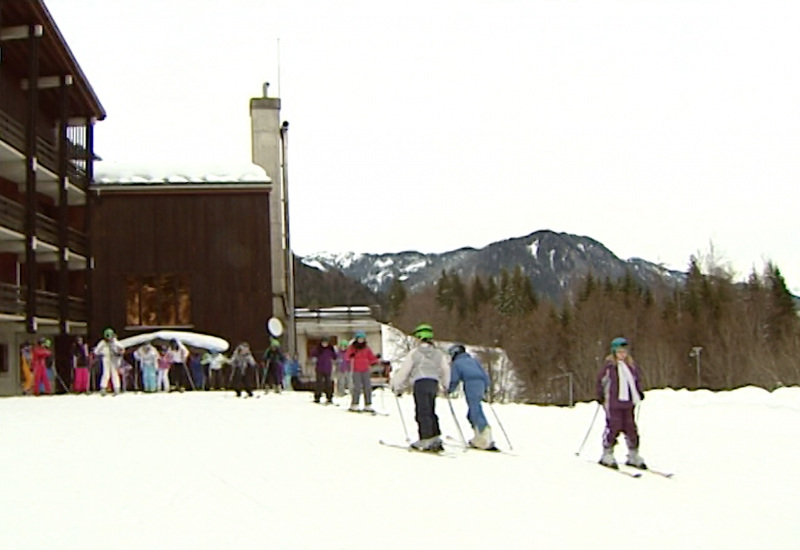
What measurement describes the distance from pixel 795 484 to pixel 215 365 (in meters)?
22.6

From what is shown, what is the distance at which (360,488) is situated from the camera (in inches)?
426

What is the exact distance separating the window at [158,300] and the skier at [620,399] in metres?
29.0

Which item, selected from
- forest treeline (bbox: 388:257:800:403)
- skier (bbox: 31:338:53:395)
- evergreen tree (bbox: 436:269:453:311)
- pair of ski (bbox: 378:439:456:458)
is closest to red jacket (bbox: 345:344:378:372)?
pair of ski (bbox: 378:439:456:458)

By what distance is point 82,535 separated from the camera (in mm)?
8188

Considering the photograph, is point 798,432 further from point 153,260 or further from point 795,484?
point 153,260

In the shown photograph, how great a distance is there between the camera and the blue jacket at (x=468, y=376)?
A: 14180mm

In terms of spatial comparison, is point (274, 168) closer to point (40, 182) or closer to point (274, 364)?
point (40, 182)

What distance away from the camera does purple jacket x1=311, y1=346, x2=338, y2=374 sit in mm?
22125

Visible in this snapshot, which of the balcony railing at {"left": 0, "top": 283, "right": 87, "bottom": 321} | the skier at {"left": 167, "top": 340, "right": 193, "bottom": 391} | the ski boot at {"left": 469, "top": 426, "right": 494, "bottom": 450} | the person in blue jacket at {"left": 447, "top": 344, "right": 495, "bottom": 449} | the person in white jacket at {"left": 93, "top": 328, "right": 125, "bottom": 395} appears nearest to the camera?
the person in blue jacket at {"left": 447, "top": 344, "right": 495, "bottom": 449}

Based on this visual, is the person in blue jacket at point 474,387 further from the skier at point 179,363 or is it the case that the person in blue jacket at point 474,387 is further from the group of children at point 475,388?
the skier at point 179,363

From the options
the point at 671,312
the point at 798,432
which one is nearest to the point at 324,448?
the point at 798,432

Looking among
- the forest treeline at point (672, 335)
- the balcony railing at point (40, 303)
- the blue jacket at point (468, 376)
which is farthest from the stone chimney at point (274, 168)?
the blue jacket at point (468, 376)

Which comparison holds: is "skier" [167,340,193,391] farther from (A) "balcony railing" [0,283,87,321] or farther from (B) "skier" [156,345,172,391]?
(A) "balcony railing" [0,283,87,321]

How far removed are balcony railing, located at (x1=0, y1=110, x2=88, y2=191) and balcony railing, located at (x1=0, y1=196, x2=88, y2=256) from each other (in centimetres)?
177
